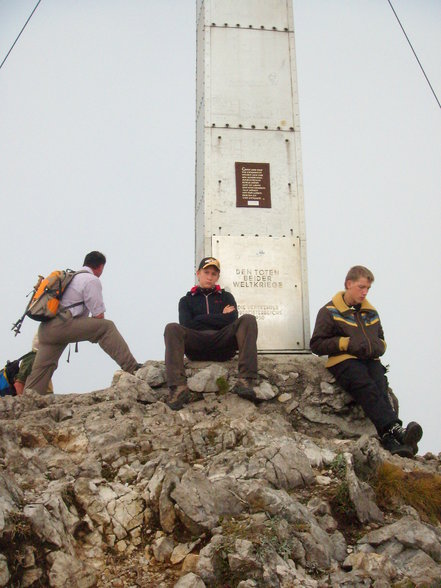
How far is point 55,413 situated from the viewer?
6500 mm

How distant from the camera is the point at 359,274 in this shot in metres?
7.67

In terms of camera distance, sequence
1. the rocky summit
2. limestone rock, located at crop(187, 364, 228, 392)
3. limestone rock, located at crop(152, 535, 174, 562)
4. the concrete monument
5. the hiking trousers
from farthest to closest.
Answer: the concrete monument, the hiking trousers, limestone rock, located at crop(187, 364, 228, 392), limestone rock, located at crop(152, 535, 174, 562), the rocky summit

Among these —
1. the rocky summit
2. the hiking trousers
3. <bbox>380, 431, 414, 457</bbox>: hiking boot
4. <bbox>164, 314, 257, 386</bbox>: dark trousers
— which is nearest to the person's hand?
the hiking trousers

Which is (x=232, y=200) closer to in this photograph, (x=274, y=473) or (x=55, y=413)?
(x=55, y=413)

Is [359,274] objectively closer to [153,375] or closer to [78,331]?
[153,375]

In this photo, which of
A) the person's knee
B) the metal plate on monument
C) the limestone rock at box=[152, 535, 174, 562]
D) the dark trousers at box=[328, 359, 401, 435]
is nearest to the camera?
the limestone rock at box=[152, 535, 174, 562]

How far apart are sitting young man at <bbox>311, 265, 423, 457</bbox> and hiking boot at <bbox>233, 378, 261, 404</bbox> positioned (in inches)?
37.0

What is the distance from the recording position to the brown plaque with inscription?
360 inches

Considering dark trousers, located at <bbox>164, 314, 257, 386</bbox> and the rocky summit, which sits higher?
dark trousers, located at <bbox>164, 314, 257, 386</bbox>

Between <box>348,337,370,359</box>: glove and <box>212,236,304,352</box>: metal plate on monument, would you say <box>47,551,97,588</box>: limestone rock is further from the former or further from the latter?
<box>212,236,304,352</box>: metal plate on monument

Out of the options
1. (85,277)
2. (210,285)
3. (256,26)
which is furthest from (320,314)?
(256,26)

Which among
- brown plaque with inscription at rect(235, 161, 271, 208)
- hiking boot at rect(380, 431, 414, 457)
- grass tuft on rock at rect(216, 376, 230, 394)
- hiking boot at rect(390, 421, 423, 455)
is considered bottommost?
hiking boot at rect(380, 431, 414, 457)

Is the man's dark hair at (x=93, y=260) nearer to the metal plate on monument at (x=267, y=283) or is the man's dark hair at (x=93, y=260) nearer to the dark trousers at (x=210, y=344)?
the metal plate on monument at (x=267, y=283)

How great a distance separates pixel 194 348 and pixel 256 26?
5241 mm
